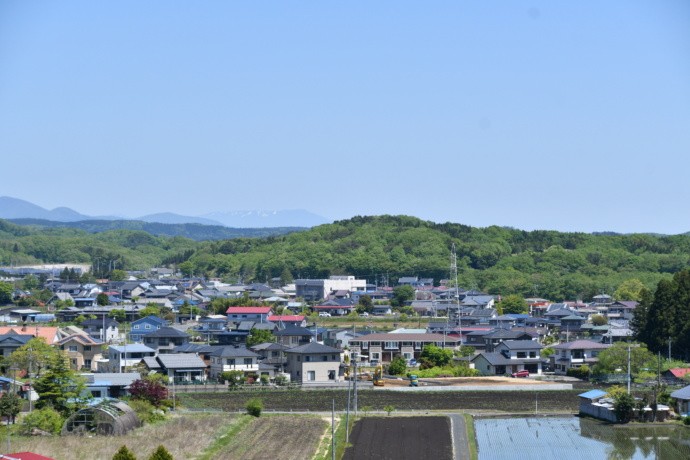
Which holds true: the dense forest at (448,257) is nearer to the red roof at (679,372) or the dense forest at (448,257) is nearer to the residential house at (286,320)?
the residential house at (286,320)

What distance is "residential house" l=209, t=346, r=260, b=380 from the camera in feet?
107

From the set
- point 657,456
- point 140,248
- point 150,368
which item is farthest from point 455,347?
point 140,248

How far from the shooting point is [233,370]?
32.3 meters

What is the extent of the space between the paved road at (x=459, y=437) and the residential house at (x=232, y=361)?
32.3 ft

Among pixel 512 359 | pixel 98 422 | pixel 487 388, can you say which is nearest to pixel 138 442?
pixel 98 422

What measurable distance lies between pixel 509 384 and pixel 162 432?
13.9 m

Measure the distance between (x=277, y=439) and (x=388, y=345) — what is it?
60.1 feet

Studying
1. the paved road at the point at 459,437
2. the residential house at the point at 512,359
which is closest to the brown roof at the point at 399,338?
the residential house at the point at 512,359

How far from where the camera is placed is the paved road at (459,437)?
20.2 meters

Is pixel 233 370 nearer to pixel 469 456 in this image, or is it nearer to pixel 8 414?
pixel 8 414

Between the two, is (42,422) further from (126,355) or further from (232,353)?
(126,355)

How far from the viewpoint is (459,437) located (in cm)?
2206

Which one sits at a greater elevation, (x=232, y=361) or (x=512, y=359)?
(x=232, y=361)

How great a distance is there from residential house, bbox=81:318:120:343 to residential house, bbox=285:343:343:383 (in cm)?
1272
